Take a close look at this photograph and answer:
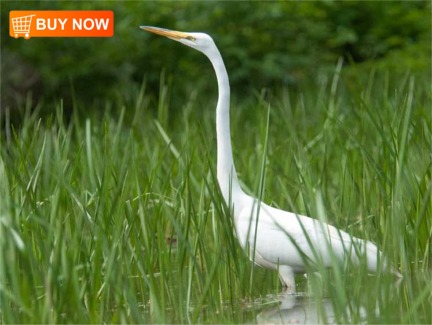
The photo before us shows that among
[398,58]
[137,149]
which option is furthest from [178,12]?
[137,149]

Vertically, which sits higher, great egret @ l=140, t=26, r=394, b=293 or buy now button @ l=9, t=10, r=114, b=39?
buy now button @ l=9, t=10, r=114, b=39

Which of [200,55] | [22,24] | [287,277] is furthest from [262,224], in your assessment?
[200,55]

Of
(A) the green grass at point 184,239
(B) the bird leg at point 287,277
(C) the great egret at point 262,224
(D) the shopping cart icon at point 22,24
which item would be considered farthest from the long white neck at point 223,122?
(D) the shopping cart icon at point 22,24

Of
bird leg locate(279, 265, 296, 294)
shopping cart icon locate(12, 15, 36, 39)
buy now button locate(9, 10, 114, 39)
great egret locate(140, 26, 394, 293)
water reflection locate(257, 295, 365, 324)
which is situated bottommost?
water reflection locate(257, 295, 365, 324)

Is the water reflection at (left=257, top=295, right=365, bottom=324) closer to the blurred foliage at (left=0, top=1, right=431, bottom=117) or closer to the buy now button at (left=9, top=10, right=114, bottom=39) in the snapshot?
the buy now button at (left=9, top=10, right=114, bottom=39)

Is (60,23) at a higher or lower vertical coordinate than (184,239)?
higher

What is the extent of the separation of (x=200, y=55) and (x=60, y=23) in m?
2.24

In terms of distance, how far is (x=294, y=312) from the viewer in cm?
372

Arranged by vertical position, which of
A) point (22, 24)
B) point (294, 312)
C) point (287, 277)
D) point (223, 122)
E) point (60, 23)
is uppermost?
point (60, 23)

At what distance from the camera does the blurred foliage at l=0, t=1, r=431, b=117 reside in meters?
9.55

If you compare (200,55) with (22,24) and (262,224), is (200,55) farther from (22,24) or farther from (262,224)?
(262,224)

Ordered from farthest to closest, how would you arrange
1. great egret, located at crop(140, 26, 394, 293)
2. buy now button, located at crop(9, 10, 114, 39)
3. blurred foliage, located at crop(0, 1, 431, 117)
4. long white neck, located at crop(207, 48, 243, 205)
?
blurred foliage, located at crop(0, 1, 431, 117) < buy now button, located at crop(9, 10, 114, 39) < long white neck, located at crop(207, 48, 243, 205) < great egret, located at crop(140, 26, 394, 293)

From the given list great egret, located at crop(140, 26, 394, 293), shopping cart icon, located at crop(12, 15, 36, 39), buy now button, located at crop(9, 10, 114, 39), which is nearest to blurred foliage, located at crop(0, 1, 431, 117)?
buy now button, located at crop(9, 10, 114, 39)

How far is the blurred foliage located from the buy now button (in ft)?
0.84
